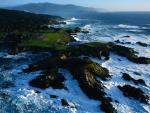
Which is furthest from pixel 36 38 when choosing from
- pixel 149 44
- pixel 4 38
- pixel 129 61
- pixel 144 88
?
pixel 144 88

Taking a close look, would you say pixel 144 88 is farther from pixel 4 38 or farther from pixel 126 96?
pixel 4 38

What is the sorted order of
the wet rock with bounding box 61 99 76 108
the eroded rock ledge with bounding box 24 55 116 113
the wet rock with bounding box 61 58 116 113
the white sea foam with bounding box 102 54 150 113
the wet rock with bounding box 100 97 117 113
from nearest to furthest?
the wet rock with bounding box 100 97 117 113, the wet rock with bounding box 61 99 76 108, the white sea foam with bounding box 102 54 150 113, the wet rock with bounding box 61 58 116 113, the eroded rock ledge with bounding box 24 55 116 113

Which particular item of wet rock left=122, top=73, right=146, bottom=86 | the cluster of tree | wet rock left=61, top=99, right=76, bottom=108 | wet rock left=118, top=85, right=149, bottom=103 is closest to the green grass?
the cluster of tree

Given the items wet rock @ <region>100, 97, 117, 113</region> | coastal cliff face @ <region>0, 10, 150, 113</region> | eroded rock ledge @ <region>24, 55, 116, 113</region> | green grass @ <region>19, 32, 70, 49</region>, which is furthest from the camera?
green grass @ <region>19, 32, 70, 49</region>

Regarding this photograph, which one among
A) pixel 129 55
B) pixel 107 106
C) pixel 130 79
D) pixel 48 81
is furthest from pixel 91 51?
pixel 107 106

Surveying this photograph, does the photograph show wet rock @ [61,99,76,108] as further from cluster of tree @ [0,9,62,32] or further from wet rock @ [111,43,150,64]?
cluster of tree @ [0,9,62,32]

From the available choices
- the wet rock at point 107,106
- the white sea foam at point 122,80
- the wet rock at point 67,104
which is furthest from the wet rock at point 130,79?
the wet rock at point 67,104

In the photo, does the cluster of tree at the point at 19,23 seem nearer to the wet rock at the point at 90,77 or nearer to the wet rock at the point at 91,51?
the wet rock at the point at 91,51
